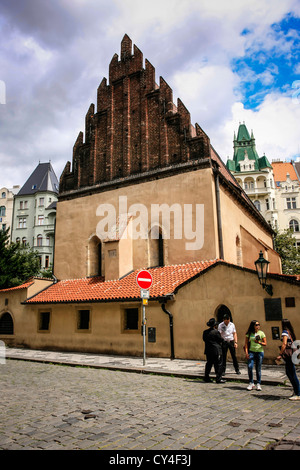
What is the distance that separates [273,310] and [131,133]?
42.6 feet

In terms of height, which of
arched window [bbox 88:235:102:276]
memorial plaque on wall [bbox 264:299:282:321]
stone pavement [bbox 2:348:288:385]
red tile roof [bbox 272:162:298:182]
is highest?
red tile roof [bbox 272:162:298:182]

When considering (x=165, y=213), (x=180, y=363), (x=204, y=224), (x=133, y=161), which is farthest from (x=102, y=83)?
(x=180, y=363)

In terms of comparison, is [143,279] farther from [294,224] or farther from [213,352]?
[294,224]

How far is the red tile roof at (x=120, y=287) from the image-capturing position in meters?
14.1

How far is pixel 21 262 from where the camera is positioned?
1023 inches

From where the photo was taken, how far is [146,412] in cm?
570

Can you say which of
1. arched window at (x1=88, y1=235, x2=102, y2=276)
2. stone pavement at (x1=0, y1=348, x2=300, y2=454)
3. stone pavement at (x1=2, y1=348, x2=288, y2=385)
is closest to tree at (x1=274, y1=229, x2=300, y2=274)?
arched window at (x1=88, y1=235, x2=102, y2=276)

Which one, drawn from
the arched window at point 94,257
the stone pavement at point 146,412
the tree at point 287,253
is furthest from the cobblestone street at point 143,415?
the tree at point 287,253

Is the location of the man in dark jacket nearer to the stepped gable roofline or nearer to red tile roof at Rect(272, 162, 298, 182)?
the stepped gable roofline

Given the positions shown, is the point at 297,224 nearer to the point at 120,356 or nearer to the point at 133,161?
the point at 133,161

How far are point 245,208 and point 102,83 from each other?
12.4m

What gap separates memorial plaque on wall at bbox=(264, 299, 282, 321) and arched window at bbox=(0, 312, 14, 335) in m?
14.3
